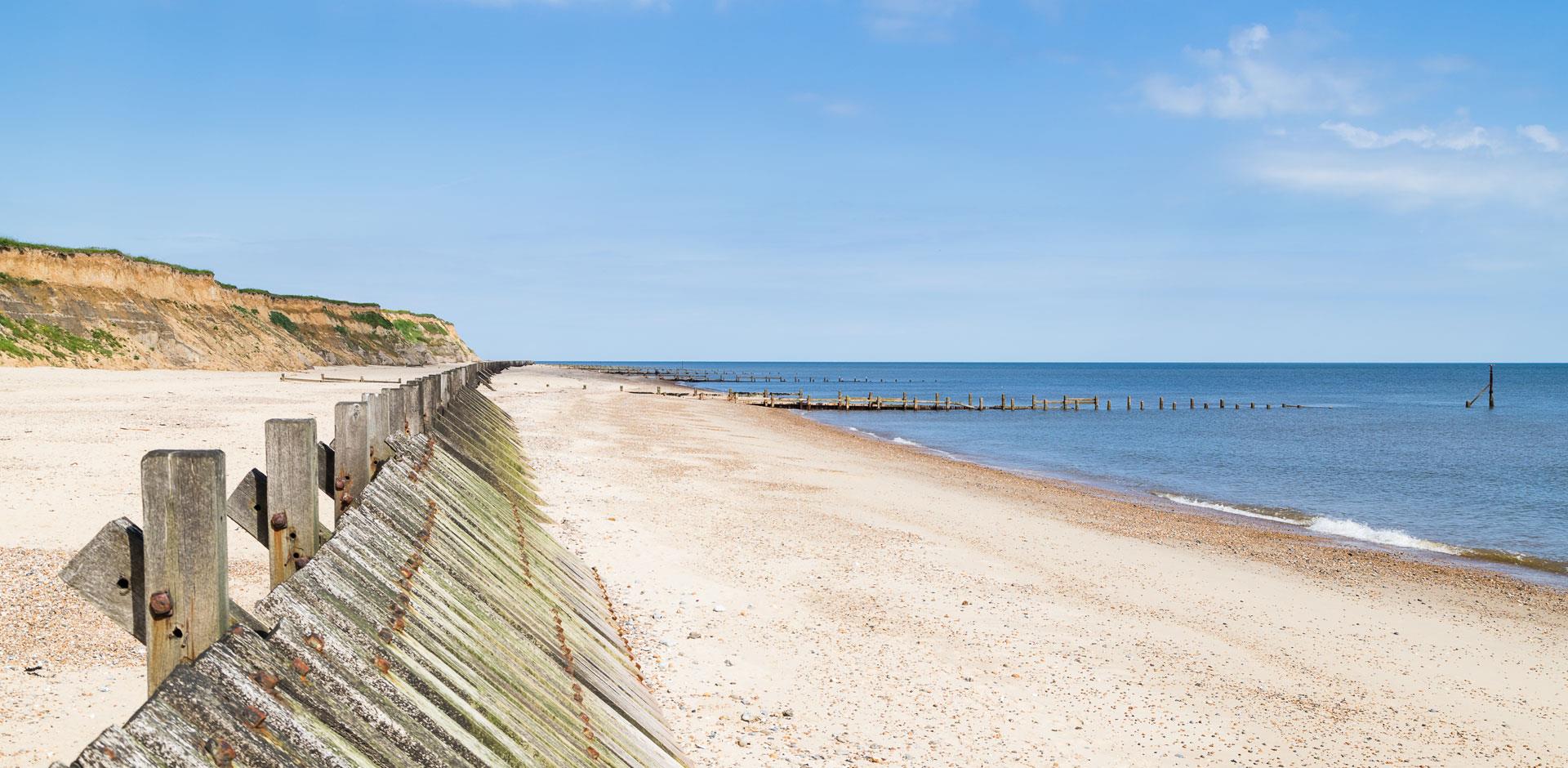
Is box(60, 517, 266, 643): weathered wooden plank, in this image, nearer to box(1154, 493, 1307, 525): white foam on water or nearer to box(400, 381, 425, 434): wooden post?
box(400, 381, 425, 434): wooden post

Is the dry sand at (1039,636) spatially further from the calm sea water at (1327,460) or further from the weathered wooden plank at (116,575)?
the calm sea water at (1327,460)

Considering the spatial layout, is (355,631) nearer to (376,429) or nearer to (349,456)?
(349,456)

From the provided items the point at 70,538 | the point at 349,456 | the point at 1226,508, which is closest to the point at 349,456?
the point at 349,456

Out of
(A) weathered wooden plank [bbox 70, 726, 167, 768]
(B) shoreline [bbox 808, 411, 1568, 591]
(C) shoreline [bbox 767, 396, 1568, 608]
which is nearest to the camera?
(A) weathered wooden plank [bbox 70, 726, 167, 768]

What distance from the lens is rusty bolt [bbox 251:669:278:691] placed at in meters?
2.56

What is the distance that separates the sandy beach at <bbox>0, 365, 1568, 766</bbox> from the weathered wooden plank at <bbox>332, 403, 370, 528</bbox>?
78.9 inches

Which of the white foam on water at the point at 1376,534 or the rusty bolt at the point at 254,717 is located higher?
the rusty bolt at the point at 254,717

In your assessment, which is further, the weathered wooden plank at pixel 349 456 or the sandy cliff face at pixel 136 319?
the sandy cliff face at pixel 136 319

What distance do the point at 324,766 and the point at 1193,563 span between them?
1535 cm

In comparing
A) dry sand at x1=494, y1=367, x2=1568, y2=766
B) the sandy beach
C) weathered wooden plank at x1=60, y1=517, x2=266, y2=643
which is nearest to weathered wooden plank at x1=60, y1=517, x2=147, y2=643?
weathered wooden plank at x1=60, y1=517, x2=266, y2=643

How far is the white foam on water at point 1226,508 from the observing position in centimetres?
2380

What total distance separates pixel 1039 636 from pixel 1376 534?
1547 cm

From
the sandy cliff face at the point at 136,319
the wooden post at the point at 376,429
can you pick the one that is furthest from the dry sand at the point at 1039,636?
the sandy cliff face at the point at 136,319

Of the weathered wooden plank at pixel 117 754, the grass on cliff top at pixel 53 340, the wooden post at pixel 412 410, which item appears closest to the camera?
the weathered wooden plank at pixel 117 754
